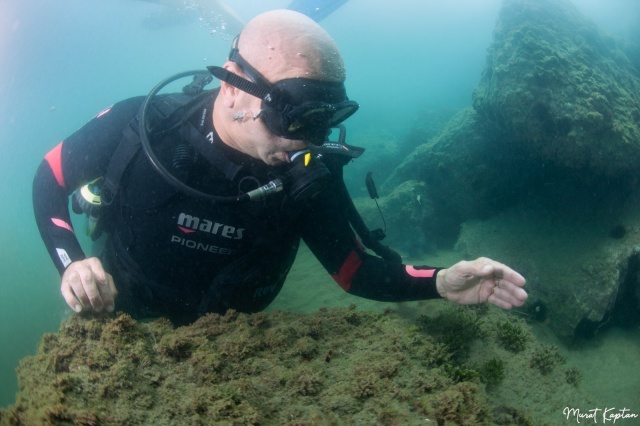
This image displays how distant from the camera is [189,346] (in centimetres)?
198

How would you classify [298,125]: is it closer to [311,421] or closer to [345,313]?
[345,313]

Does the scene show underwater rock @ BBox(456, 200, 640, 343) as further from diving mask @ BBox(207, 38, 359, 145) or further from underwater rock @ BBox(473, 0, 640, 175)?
diving mask @ BBox(207, 38, 359, 145)

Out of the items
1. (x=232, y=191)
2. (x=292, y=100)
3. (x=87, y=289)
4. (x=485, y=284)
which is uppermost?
(x=292, y=100)

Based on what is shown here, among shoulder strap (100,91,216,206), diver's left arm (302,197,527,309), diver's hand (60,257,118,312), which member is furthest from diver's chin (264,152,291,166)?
diver's hand (60,257,118,312)

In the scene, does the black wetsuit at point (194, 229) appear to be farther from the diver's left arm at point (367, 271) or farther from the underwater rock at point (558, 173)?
the underwater rock at point (558, 173)

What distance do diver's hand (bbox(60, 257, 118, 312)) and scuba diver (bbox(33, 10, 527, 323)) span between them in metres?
0.67

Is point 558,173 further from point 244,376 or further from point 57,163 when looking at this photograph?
point 57,163

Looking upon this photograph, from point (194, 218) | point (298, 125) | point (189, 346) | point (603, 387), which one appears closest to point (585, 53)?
point (603, 387)

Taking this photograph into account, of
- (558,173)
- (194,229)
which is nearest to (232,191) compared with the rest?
(194,229)

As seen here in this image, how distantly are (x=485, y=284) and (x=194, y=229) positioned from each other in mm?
2368

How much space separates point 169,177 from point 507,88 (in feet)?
27.1

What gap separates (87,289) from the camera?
77.0 inches

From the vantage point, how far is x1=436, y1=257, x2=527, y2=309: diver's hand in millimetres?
2377

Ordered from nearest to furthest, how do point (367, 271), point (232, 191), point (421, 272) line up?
point (232, 191), point (421, 272), point (367, 271)
